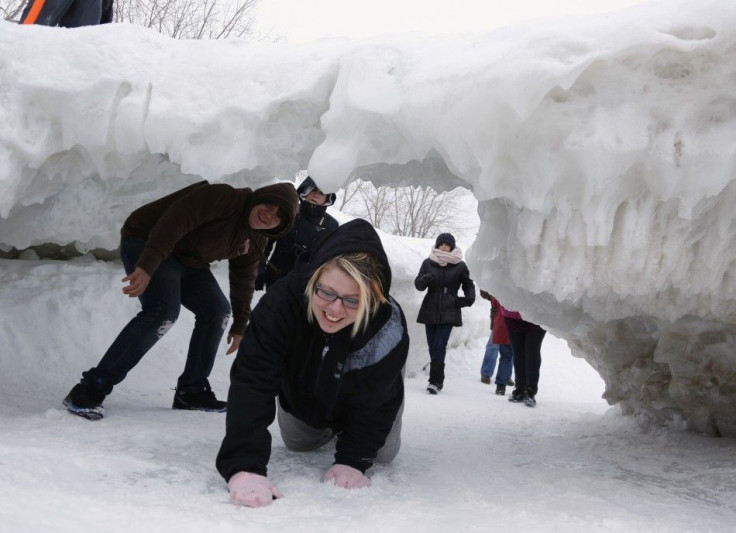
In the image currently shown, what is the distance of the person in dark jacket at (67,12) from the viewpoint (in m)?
4.60

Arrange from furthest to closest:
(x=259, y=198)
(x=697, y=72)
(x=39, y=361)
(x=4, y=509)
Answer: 1. (x=39, y=361)
2. (x=259, y=198)
3. (x=697, y=72)
4. (x=4, y=509)

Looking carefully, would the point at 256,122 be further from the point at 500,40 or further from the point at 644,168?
the point at 644,168

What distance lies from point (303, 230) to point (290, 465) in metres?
2.49

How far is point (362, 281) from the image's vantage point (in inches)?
91.0

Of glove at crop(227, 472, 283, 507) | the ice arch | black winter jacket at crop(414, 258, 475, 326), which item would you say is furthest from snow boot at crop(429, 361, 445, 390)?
glove at crop(227, 472, 283, 507)

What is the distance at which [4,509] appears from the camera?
1869 mm

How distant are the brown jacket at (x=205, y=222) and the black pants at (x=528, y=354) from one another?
2.83 meters

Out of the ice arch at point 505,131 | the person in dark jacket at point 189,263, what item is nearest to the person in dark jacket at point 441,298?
the ice arch at point 505,131

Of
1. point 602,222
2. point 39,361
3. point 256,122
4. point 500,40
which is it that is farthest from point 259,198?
point 39,361

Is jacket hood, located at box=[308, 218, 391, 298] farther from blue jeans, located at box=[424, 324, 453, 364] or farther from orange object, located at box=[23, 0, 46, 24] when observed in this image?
blue jeans, located at box=[424, 324, 453, 364]

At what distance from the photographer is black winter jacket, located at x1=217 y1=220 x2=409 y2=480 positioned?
93.4 inches

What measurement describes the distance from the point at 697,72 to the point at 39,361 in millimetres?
4257

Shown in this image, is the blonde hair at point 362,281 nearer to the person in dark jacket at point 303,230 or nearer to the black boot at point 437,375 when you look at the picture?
the person in dark jacket at point 303,230

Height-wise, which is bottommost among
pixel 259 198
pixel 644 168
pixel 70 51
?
pixel 259 198
